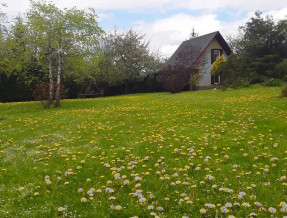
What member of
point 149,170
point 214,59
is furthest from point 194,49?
point 149,170

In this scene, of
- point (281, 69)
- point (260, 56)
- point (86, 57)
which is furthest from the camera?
point (260, 56)

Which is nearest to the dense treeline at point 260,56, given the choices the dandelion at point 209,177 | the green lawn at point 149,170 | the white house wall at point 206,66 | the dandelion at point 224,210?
the white house wall at point 206,66

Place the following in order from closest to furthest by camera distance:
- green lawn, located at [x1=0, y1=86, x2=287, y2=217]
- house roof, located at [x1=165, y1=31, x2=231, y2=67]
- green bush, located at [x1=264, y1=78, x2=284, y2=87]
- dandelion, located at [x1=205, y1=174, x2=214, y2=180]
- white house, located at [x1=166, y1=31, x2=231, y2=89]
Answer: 1. green lawn, located at [x1=0, y1=86, x2=287, y2=217]
2. dandelion, located at [x1=205, y1=174, x2=214, y2=180]
3. green bush, located at [x1=264, y1=78, x2=284, y2=87]
4. house roof, located at [x1=165, y1=31, x2=231, y2=67]
5. white house, located at [x1=166, y1=31, x2=231, y2=89]

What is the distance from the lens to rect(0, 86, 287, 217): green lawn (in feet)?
14.4

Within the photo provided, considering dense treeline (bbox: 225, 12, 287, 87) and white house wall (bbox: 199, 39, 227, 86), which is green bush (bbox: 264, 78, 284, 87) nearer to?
dense treeline (bbox: 225, 12, 287, 87)

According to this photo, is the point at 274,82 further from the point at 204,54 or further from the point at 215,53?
the point at 215,53

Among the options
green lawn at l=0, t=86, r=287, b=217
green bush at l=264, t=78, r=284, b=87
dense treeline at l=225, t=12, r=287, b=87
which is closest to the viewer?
green lawn at l=0, t=86, r=287, b=217

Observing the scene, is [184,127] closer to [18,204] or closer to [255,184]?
[255,184]

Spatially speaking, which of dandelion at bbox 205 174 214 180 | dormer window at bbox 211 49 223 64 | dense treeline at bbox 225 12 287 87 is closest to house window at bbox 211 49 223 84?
dormer window at bbox 211 49 223 64

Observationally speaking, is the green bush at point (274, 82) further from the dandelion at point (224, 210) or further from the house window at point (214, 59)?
the dandelion at point (224, 210)

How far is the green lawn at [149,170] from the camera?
439cm

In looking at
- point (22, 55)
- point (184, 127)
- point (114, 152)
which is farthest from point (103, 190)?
point (22, 55)

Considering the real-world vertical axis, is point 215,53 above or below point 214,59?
above

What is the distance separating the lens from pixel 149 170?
596 centimetres
